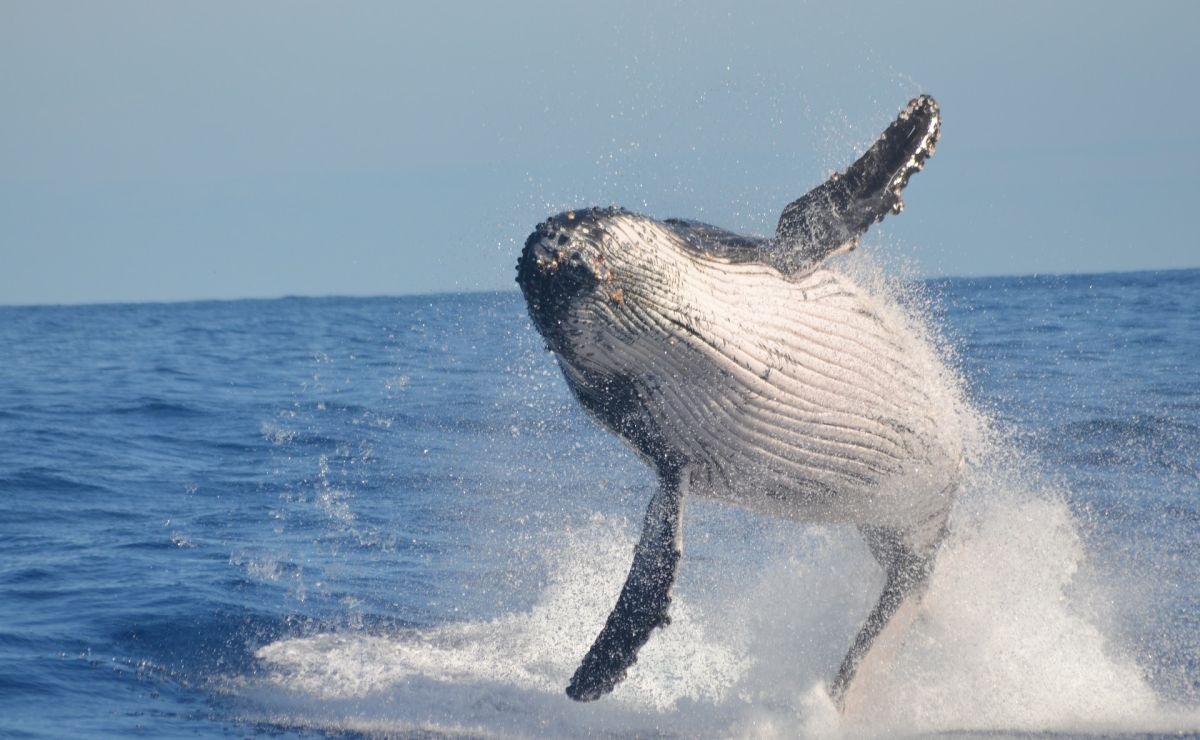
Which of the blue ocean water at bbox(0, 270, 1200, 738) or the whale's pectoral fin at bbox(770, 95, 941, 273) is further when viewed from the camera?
the blue ocean water at bbox(0, 270, 1200, 738)

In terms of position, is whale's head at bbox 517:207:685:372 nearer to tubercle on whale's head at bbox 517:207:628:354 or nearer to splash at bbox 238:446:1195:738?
tubercle on whale's head at bbox 517:207:628:354

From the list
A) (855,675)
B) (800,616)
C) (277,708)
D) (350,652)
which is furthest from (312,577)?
(855,675)

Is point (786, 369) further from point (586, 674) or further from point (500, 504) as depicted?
point (500, 504)

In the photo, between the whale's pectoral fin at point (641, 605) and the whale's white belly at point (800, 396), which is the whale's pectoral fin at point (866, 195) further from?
the whale's pectoral fin at point (641, 605)

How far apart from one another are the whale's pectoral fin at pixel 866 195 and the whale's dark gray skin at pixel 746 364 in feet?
0.04

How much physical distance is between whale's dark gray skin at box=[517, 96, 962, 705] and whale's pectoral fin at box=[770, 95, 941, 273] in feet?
0.04

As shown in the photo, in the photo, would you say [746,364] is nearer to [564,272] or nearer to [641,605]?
Result: [564,272]

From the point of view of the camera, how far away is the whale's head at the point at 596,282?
8336 mm

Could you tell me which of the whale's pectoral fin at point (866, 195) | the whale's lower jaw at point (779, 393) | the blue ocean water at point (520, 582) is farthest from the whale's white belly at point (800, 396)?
the blue ocean water at point (520, 582)

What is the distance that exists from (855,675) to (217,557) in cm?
800

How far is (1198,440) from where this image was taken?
19.4 m

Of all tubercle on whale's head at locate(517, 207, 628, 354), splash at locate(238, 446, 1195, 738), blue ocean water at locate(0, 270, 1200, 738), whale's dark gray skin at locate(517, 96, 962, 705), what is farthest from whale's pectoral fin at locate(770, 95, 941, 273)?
splash at locate(238, 446, 1195, 738)

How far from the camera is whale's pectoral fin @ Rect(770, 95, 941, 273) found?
9.89 m

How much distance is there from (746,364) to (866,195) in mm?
1709
